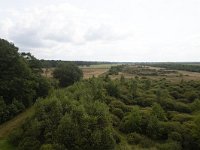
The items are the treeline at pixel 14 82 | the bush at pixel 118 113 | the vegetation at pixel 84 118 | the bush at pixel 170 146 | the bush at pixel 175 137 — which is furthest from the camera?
the treeline at pixel 14 82

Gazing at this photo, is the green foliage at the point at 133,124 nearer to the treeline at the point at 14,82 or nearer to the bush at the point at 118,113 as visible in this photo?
the bush at the point at 118,113

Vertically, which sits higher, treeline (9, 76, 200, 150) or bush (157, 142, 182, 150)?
treeline (9, 76, 200, 150)

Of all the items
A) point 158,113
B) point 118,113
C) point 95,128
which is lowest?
point 118,113

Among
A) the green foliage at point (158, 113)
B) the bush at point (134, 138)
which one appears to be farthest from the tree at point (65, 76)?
the bush at point (134, 138)

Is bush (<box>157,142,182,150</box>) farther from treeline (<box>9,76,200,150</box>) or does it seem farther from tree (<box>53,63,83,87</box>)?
tree (<box>53,63,83,87</box>)

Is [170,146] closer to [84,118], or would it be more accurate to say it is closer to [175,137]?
[175,137]

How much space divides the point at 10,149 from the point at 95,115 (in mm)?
10196

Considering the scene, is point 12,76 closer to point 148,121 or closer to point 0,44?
point 0,44

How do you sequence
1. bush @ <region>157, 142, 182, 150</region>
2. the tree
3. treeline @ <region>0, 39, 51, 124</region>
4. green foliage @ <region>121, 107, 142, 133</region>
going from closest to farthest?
bush @ <region>157, 142, 182, 150</region> → green foliage @ <region>121, 107, 142, 133</region> → treeline @ <region>0, 39, 51, 124</region> → the tree

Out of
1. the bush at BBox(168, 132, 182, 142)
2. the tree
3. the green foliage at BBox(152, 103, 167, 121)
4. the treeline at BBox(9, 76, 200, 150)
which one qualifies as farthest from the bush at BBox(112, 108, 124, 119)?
the tree

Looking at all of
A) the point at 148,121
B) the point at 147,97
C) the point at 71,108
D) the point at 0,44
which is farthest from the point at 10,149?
the point at 147,97

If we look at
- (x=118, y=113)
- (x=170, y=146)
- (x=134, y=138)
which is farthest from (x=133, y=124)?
(x=170, y=146)

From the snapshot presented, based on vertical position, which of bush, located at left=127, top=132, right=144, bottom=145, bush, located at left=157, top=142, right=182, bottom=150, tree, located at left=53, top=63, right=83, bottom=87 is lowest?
bush, located at left=157, top=142, right=182, bottom=150

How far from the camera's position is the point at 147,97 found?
2434 inches
